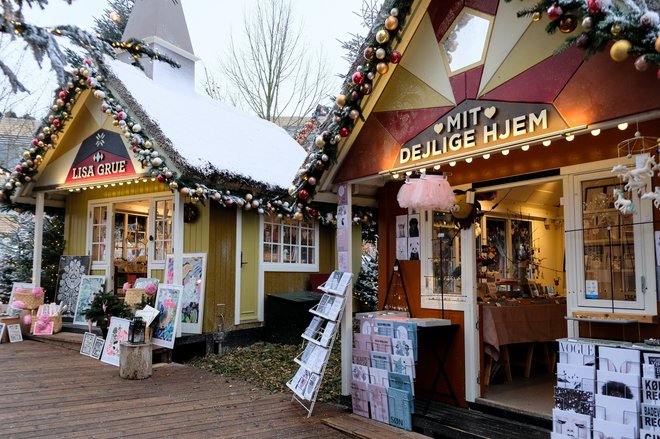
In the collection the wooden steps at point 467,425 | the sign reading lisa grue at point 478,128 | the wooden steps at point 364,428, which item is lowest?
the wooden steps at point 364,428

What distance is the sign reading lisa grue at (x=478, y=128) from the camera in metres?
A: 3.82

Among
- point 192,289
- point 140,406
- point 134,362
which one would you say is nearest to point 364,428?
point 140,406

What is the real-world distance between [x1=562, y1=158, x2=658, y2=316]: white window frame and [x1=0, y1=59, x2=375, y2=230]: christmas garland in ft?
9.03

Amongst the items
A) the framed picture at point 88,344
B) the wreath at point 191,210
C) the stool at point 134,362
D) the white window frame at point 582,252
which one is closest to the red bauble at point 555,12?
the white window frame at point 582,252

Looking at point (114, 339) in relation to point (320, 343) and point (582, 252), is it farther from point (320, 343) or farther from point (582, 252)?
point (582, 252)

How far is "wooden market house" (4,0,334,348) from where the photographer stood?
25.4 feet

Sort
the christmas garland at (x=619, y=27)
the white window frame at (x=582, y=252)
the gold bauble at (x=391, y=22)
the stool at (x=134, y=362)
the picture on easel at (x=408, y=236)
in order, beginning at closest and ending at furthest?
the christmas garland at (x=619, y=27)
the white window frame at (x=582, y=252)
the gold bauble at (x=391, y=22)
the picture on easel at (x=408, y=236)
the stool at (x=134, y=362)

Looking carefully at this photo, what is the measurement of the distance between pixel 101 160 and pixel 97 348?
3.18 meters

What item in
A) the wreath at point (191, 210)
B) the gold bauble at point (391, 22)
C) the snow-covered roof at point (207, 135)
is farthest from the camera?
the wreath at point (191, 210)

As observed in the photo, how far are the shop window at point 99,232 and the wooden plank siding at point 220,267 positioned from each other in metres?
2.88

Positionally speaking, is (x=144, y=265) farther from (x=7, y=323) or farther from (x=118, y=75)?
(x=118, y=75)

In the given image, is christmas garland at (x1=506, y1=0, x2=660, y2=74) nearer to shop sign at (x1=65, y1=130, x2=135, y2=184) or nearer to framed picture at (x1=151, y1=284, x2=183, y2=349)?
framed picture at (x1=151, y1=284, x2=183, y2=349)

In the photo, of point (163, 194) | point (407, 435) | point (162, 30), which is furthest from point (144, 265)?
point (407, 435)

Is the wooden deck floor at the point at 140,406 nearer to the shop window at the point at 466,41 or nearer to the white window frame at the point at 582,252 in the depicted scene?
the white window frame at the point at 582,252
